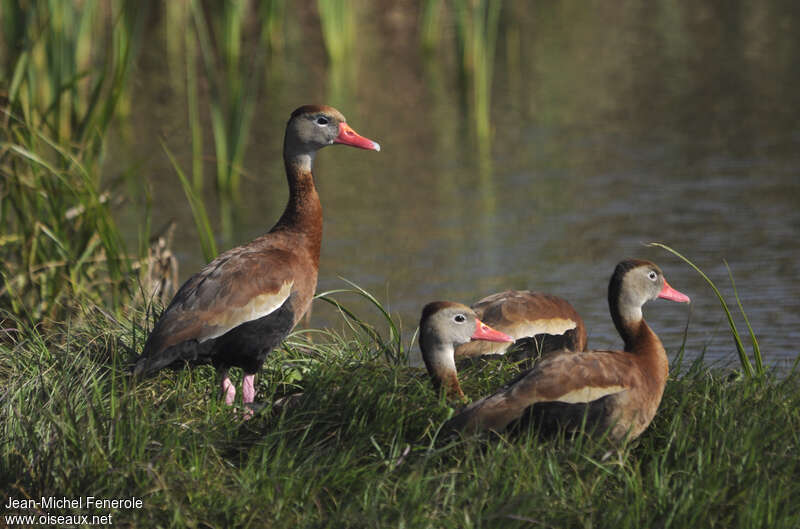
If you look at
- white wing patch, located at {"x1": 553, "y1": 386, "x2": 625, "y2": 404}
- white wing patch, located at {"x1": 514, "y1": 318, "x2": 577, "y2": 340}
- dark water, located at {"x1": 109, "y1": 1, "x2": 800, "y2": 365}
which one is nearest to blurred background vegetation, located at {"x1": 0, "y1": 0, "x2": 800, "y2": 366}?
dark water, located at {"x1": 109, "y1": 1, "x2": 800, "y2": 365}

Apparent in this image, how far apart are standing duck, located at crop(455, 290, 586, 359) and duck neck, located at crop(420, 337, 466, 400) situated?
765 millimetres

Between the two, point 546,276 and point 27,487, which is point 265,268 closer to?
point 27,487

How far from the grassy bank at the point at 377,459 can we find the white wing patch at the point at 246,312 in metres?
0.30

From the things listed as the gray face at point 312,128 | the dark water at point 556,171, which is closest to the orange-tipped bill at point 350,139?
the gray face at point 312,128

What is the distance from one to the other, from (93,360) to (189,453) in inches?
50.7

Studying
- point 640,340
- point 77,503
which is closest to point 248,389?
point 77,503

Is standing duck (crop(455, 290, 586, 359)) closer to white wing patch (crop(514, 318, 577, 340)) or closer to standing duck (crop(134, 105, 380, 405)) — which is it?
white wing patch (crop(514, 318, 577, 340))

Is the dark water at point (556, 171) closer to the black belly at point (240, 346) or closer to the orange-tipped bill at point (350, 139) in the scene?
the orange-tipped bill at point (350, 139)

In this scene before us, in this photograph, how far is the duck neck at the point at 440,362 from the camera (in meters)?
4.78

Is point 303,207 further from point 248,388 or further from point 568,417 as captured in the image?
point 568,417

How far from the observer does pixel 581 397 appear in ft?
14.2

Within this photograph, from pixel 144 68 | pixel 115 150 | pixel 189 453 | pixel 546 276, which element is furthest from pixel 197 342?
pixel 144 68

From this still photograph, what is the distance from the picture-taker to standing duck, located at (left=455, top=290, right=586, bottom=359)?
18.4 ft

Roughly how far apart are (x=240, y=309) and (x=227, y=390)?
0.36m
